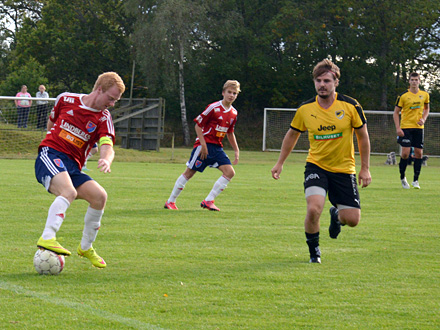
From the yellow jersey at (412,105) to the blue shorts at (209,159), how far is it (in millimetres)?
5495

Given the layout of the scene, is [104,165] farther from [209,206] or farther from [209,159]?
[209,159]

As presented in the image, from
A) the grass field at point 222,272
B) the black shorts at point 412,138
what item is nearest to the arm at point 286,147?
the grass field at point 222,272

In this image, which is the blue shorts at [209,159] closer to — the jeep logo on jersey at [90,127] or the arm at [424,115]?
the jeep logo on jersey at [90,127]

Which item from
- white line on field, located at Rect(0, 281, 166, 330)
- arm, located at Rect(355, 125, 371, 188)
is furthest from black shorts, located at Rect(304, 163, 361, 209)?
white line on field, located at Rect(0, 281, 166, 330)

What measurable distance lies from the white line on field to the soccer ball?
36 cm

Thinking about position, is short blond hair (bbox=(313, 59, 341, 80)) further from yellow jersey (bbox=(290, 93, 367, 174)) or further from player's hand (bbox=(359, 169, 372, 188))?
player's hand (bbox=(359, 169, 372, 188))

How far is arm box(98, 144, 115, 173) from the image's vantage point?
5238 millimetres

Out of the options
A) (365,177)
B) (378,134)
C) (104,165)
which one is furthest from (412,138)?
(378,134)

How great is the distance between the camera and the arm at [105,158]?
5238 millimetres

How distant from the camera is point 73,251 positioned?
20.9ft

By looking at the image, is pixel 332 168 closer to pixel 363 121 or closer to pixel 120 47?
pixel 363 121

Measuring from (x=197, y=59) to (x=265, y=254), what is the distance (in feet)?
118

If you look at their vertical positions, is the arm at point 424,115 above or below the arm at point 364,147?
Answer: above

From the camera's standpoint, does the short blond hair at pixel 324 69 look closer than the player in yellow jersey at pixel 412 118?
Yes
